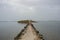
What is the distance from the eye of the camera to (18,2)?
1.82 meters

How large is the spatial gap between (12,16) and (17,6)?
0.12 m

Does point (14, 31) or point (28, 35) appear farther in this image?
point (14, 31)

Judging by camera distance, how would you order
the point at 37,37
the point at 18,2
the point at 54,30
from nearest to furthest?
1. the point at 37,37
2. the point at 18,2
3. the point at 54,30

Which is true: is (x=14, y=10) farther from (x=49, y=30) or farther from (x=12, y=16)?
(x=49, y=30)

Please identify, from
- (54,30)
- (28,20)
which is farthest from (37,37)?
(54,30)

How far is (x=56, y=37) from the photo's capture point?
6.82 feet

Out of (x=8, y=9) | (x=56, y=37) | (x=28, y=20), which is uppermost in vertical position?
(x=8, y=9)

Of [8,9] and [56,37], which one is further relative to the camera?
[56,37]

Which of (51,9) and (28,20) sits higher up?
(51,9)

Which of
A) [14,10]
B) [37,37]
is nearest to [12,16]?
[14,10]

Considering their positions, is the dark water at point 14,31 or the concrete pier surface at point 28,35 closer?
the concrete pier surface at point 28,35

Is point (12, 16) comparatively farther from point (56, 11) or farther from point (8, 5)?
point (56, 11)

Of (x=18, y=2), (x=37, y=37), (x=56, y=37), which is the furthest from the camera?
(x=56, y=37)

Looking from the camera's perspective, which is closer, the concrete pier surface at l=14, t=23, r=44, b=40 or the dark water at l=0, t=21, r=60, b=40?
the concrete pier surface at l=14, t=23, r=44, b=40
